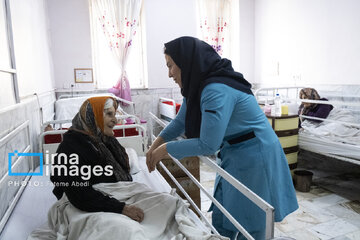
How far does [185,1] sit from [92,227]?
4.45 metres

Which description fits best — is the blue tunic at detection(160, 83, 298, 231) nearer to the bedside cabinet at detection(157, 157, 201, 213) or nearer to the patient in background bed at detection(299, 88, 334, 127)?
the bedside cabinet at detection(157, 157, 201, 213)

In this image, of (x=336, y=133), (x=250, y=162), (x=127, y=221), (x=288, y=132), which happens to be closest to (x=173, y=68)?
(x=250, y=162)

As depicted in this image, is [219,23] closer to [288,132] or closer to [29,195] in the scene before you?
[288,132]

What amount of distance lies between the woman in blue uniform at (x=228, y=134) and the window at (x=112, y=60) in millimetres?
3501

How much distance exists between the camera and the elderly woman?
123 centimetres

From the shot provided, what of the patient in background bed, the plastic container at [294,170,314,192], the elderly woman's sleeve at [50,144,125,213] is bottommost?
the plastic container at [294,170,314,192]

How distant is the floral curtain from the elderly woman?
3.86 meters

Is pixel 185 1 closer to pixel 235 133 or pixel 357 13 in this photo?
pixel 357 13

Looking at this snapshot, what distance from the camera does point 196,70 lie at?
1.25 metres

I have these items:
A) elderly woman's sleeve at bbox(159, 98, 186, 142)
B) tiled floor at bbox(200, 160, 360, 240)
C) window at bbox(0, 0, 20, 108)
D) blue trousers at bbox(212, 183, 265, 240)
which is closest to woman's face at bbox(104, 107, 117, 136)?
elderly woman's sleeve at bbox(159, 98, 186, 142)

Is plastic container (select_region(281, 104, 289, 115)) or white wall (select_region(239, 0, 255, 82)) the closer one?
plastic container (select_region(281, 104, 289, 115))

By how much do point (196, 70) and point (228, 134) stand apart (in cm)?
36

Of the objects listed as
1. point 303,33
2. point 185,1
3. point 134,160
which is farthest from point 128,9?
point 134,160

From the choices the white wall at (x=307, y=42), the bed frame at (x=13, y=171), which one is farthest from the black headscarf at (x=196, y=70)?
the white wall at (x=307, y=42)
